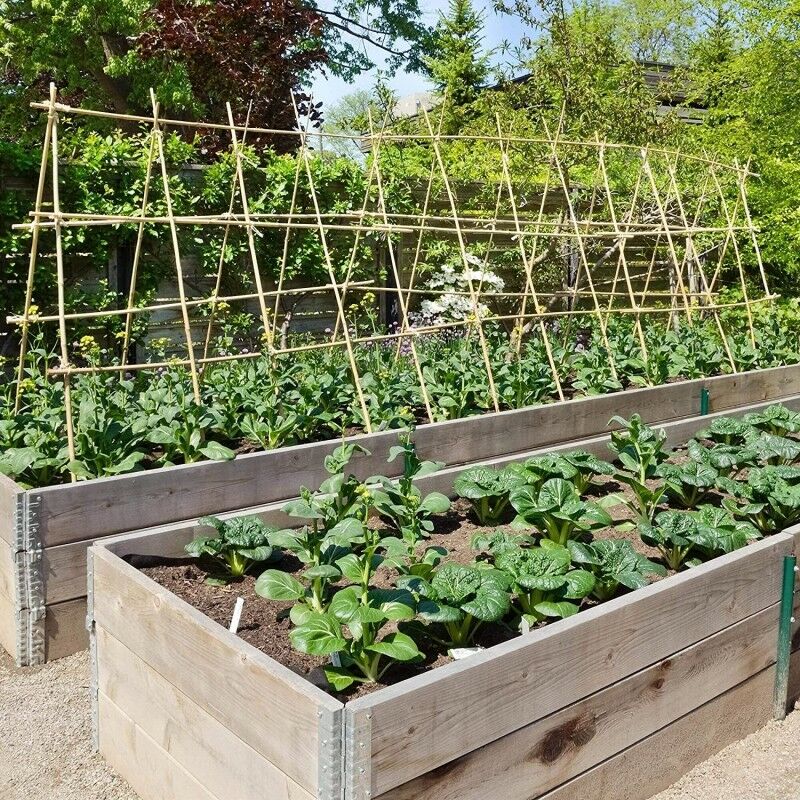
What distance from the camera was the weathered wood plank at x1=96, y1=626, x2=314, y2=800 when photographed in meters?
2.02

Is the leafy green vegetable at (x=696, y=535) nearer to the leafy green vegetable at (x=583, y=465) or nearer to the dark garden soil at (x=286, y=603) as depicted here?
the dark garden soil at (x=286, y=603)

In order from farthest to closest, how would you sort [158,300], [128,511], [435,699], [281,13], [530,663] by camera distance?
[281,13]
[158,300]
[128,511]
[530,663]
[435,699]

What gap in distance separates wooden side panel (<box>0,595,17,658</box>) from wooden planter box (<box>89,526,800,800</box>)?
2.25 feet

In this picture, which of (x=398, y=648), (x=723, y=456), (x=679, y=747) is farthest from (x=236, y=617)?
(x=723, y=456)

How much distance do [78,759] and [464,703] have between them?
138 centimetres

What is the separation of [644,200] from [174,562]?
24.6 ft

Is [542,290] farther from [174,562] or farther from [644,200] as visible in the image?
[174,562]

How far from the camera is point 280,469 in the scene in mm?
3816

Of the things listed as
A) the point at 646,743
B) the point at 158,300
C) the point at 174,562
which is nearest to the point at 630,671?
the point at 646,743

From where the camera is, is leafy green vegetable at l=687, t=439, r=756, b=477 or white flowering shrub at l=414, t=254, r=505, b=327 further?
white flowering shrub at l=414, t=254, r=505, b=327

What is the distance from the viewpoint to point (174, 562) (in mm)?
2965

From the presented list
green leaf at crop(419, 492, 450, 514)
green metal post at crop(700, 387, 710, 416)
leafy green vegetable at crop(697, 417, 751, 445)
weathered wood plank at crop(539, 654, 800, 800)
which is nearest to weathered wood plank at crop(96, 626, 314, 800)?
weathered wood plank at crop(539, 654, 800, 800)

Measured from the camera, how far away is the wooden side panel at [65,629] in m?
3.23

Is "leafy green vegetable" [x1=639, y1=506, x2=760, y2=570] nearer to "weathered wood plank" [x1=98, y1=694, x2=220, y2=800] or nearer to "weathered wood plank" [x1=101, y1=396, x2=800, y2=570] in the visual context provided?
"weathered wood plank" [x1=101, y1=396, x2=800, y2=570]
